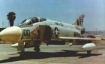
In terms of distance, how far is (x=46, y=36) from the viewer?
13.7 meters

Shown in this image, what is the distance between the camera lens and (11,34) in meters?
11.3

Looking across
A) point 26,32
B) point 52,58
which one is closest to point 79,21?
point 52,58

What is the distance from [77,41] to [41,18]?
304 centimetres

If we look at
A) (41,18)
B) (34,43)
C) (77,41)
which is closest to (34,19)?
(41,18)

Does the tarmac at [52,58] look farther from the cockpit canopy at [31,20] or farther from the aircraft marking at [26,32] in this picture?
the cockpit canopy at [31,20]

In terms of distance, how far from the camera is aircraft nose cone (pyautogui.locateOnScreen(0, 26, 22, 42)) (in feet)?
36.4

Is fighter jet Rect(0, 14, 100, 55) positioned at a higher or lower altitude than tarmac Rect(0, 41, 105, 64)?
higher

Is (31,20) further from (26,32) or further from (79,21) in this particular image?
(79,21)

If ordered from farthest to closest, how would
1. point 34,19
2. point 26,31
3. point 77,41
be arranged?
point 77,41 → point 34,19 → point 26,31

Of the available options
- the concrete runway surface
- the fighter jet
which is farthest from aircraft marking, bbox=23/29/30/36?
the concrete runway surface

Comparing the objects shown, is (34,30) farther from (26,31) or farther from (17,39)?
(17,39)

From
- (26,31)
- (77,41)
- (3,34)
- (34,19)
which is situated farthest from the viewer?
(77,41)

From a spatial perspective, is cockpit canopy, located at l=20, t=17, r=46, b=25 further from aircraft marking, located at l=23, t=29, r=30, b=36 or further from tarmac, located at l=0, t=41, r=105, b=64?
tarmac, located at l=0, t=41, r=105, b=64

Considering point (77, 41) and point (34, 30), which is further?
point (77, 41)
